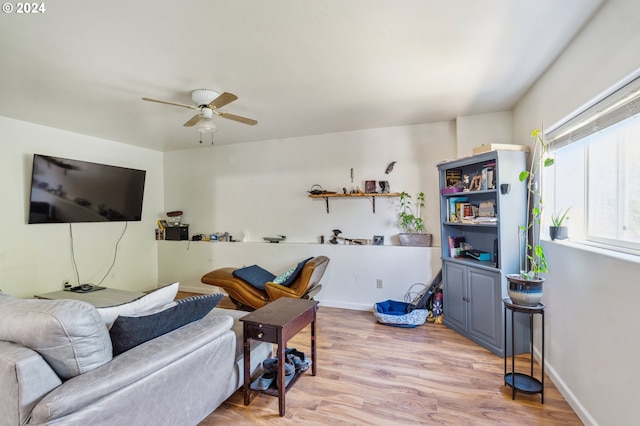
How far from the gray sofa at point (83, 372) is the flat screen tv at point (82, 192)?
9.88 feet

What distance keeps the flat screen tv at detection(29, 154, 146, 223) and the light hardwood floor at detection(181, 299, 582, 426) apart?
343 centimetres

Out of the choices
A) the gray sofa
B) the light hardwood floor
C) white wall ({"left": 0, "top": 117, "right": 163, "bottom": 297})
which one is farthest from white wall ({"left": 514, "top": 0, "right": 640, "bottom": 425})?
white wall ({"left": 0, "top": 117, "right": 163, "bottom": 297})

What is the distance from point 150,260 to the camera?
203 inches

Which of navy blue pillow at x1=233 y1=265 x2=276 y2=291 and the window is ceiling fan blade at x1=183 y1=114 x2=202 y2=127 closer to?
navy blue pillow at x1=233 y1=265 x2=276 y2=291

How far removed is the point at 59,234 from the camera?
392 centimetres

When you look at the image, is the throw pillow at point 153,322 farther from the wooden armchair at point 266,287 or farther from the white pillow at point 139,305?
the wooden armchair at point 266,287

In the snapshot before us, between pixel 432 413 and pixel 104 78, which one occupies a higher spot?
pixel 104 78

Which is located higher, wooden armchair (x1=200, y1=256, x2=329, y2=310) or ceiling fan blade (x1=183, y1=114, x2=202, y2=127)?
ceiling fan blade (x1=183, y1=114, x2=202, y2=127)

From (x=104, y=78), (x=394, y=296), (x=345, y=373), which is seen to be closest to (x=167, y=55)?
(x=104, y=78)

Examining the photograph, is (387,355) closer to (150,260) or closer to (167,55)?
(167,55)

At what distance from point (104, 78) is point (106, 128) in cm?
176

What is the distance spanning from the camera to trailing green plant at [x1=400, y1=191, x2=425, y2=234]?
12.9 ft

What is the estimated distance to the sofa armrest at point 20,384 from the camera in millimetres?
1114

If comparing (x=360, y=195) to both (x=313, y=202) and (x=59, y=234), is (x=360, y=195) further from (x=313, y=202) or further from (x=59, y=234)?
(x=59, y=234)
